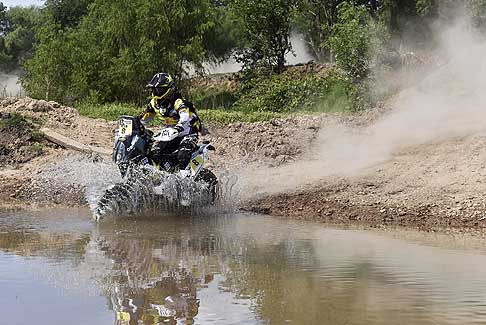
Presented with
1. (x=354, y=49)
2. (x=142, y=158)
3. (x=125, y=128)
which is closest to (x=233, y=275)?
(x=142, y=158)

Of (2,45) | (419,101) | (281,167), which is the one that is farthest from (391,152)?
(2,45)

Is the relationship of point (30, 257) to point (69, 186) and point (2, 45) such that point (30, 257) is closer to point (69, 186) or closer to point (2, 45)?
point (69, 186)

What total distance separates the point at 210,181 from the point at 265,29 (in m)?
19.8

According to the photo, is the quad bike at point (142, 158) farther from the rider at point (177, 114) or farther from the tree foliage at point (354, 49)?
the tree foliage at point (354, 49)

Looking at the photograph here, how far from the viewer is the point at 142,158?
932 cm

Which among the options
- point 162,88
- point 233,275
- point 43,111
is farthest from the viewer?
point 43,111

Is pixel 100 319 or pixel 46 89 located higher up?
pixel 46 89

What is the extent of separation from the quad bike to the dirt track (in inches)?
44.5

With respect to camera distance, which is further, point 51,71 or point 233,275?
point 51,71

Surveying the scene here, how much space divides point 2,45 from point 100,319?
2211 inches

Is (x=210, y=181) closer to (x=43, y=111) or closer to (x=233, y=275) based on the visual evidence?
(x=233, y=275)

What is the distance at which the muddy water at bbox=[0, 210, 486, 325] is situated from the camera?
458cm

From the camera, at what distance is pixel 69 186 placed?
456 inches

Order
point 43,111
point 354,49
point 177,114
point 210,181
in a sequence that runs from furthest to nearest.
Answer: point 354,49
point 43,111
point 210,181
point 177,114
